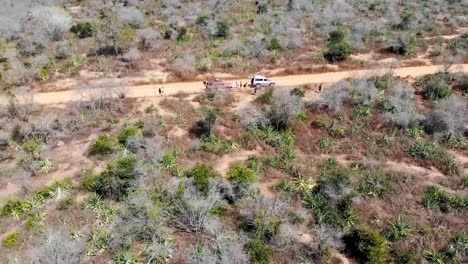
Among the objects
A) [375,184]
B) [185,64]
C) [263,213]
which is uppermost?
[185,64]

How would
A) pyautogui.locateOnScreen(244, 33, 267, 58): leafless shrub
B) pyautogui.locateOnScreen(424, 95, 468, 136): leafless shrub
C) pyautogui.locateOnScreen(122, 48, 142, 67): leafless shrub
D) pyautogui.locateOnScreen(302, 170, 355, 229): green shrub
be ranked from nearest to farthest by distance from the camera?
pyautogui.locateOnScreen(302, 170, 355, 229): green shrub
pyautogui.locateOnScreen(424, 95, 468, 136): leafless shrub
pyautogui.locateOnScreen(122, 48, 142, 67): leafless shrub
pyautogui.locateOnScreen(244, 33, 267, 58): leafless shrub

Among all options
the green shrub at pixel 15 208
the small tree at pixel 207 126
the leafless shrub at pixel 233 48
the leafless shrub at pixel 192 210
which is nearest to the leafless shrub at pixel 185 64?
the leafless shrub at pixel 233 48

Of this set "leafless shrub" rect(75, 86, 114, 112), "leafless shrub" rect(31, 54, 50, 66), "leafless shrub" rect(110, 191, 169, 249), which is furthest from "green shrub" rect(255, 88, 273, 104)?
"leafless shrub" rect(31, 54, 50, 66)

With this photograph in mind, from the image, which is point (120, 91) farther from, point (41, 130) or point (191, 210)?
point (191, 210)

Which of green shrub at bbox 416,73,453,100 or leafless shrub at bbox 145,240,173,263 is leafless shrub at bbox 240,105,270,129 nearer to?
leafless shrub at bbox 145,240,173,263

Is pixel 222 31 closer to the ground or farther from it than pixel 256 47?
farther from it

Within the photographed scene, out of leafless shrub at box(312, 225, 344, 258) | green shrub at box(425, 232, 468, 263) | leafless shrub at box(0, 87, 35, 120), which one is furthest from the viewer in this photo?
leafless shrub at box(0, 87, 35, 120)

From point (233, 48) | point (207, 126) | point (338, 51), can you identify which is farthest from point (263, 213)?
point (338, 51)

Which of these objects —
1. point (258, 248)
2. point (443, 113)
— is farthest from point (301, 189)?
point (443, 113)
